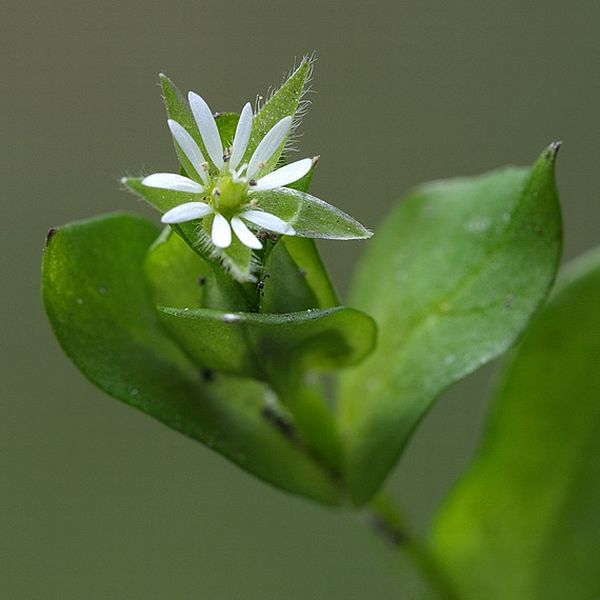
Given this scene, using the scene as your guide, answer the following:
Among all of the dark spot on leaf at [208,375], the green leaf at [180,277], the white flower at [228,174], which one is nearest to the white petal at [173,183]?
the white flower at [228,174]

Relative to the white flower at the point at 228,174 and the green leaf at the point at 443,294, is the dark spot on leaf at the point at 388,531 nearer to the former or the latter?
the green leaf at the point at 443,294

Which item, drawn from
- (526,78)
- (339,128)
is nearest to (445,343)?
(339,128)

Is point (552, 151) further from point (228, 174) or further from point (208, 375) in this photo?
point (208, 375)

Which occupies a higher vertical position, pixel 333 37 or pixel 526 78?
pixel 333 37

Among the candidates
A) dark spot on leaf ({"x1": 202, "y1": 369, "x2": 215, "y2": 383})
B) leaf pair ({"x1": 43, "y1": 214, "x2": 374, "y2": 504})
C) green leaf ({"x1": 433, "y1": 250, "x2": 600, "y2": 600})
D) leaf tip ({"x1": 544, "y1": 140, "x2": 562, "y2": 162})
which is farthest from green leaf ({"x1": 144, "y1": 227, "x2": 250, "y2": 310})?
green leaf ({"x1": 433, "y1": 250, "x2": 600, "y2": 600})

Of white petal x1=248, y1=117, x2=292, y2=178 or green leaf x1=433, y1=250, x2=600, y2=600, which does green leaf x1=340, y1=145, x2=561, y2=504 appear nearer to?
green leaf x1=433, y1=250, x2=600, y2=600

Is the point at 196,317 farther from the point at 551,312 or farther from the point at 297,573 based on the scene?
the point at 297,573

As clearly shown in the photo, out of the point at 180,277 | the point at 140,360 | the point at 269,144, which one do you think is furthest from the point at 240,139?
the point at 140,360
